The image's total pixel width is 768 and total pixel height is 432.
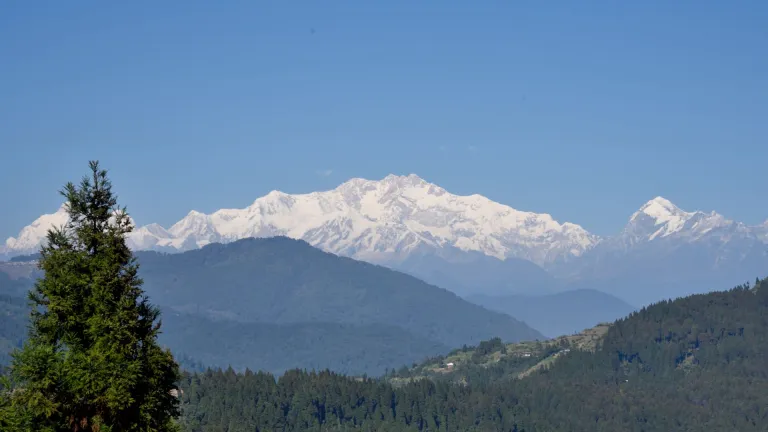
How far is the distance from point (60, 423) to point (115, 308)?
5583 millimetres

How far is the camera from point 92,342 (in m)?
49.4

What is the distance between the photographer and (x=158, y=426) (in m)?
49.4

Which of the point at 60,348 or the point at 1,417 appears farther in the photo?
the point at 60,348

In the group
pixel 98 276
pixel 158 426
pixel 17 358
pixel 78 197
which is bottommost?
pixel 158 426

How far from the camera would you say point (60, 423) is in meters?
48.4

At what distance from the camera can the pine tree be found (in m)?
47.7

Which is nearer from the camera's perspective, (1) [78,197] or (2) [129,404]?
(2) [129,404]

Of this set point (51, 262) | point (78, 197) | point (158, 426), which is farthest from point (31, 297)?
point (158, 426)

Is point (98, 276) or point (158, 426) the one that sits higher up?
point (98, 276)

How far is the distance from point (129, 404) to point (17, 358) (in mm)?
5665

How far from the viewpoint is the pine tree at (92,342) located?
47.7 m

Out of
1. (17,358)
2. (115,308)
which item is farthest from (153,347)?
(17,358)

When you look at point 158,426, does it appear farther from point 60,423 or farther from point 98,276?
point 98,276

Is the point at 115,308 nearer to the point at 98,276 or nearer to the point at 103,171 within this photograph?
the point at 98,276
